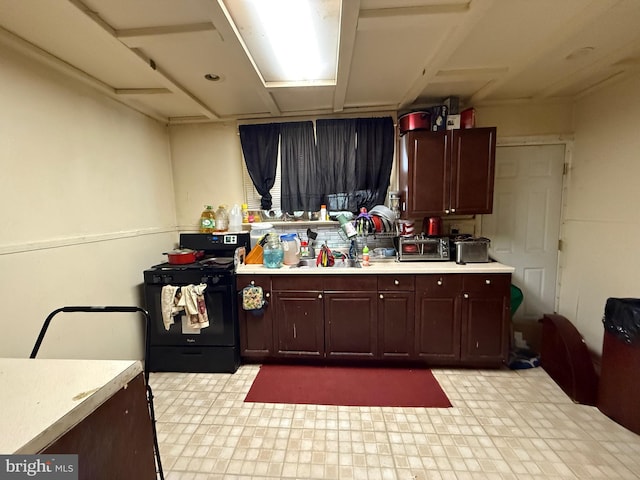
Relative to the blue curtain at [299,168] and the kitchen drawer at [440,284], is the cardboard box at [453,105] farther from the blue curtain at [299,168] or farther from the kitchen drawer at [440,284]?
the kitchen drawer at [440,284]

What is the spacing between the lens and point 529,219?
2.72m

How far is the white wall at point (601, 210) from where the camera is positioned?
79.6 inches

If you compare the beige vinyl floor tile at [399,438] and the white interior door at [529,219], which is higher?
the white interior door at [529,219]

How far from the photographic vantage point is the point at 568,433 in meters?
1.73

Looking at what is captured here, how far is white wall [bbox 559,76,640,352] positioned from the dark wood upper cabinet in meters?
0.86

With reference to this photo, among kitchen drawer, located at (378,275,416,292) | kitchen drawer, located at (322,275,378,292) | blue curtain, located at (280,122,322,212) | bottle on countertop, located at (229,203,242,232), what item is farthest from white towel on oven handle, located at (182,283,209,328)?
kitchen drawer, located at (378,275,416,292)

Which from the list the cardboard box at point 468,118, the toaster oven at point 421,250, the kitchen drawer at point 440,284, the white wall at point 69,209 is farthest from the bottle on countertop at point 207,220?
the cardboard box at point 468,118

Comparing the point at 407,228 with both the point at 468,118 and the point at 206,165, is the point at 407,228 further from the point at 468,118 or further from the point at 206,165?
the point at 206,165

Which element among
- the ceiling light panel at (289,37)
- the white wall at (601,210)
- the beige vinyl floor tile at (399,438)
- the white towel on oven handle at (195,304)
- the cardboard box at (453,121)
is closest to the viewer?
the ceiling light panel at (289,37)

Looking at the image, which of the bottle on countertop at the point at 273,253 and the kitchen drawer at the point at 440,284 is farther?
the bottle on countertop at the point at 273,253

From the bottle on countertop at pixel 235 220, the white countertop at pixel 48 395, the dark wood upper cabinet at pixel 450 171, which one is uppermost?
the dark wood upper cabinet at pixel 450 171

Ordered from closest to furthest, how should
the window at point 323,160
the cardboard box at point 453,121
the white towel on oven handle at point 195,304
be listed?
the white towel on oven handle at point 195,304 → the cardboard box at point 453,121 → the window at point 323,160

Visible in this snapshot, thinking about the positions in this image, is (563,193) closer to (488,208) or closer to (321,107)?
(488,208)

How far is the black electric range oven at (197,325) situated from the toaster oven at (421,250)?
1.59 meters
